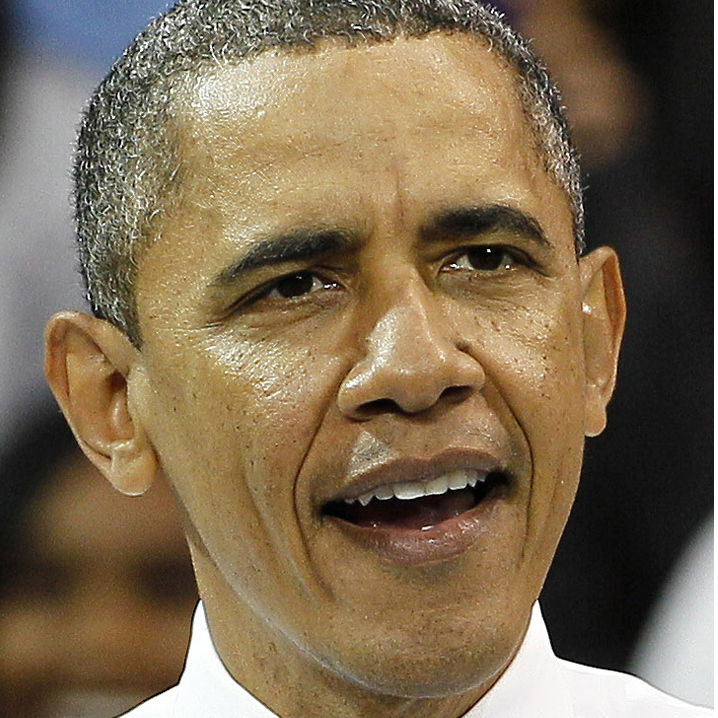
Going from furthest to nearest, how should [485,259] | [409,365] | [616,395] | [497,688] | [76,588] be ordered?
1. [616,395]
2. [76,588]
3. [497,688]
4. [485,259]
5. [409,365]

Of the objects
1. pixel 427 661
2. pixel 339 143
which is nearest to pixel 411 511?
pixel 427 661

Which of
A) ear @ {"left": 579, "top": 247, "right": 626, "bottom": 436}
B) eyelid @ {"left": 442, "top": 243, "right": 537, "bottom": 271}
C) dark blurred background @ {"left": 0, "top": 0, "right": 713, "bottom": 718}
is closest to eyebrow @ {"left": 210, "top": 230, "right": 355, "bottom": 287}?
eyelid @ {"left": 442, "top": 243, "right": 537, "bottom": 271}

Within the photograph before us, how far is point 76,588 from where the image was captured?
188 centimetres

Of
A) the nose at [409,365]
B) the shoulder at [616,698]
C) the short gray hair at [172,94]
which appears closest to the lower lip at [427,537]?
the nose at [409,365]

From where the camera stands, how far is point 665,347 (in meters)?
2.04

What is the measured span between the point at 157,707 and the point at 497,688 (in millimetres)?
493

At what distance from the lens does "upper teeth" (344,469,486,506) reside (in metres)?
1.27

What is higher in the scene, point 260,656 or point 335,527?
point 335,527

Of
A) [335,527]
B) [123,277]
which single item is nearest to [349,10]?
[123,277]

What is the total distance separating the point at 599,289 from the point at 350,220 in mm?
421

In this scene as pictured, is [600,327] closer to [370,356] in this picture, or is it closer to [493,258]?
[493,258]

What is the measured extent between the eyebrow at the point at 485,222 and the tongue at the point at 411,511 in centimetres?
25

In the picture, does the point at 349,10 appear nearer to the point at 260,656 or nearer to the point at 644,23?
the point at 260,656

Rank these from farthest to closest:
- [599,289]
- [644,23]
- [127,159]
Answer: [644,23], [599,289], [127,159]
